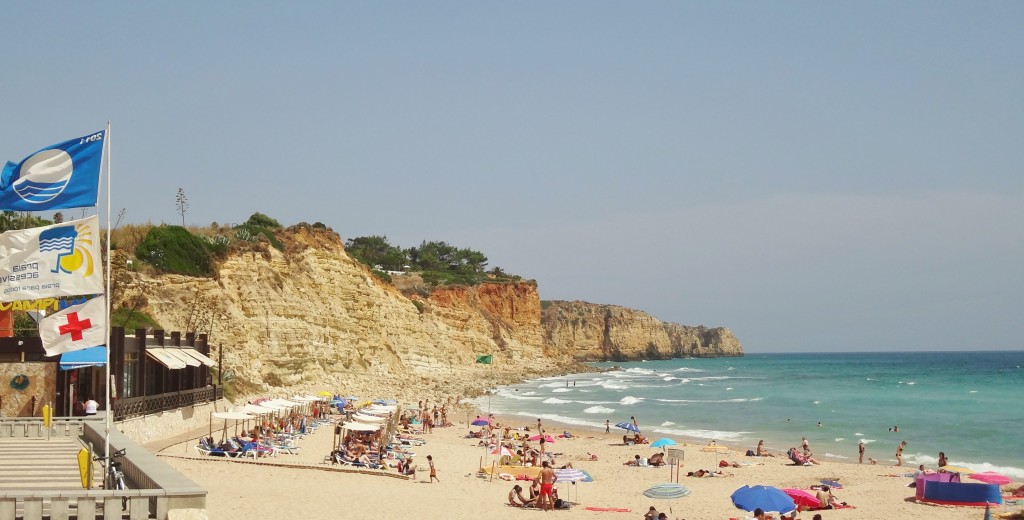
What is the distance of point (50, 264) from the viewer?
39.3ft

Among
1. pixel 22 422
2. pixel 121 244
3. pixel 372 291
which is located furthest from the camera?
pixel 372 291

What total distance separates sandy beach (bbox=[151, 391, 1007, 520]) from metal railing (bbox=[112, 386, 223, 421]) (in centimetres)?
151

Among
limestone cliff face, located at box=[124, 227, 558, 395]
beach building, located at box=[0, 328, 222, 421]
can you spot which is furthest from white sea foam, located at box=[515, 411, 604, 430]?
beach building, located at box=[0, 328, 222, 421]

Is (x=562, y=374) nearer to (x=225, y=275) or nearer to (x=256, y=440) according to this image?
(x=225, y=275)

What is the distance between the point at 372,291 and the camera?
60.2 metres

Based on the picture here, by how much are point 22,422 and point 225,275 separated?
26855 mm

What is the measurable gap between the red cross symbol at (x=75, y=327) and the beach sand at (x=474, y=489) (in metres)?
4.23

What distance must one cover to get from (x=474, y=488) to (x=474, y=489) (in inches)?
7.4

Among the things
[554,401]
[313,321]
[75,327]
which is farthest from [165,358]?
[554,401]

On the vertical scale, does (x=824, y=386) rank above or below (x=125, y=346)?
below

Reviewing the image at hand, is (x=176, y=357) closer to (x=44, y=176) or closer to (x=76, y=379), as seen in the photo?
(x=76, y=379)

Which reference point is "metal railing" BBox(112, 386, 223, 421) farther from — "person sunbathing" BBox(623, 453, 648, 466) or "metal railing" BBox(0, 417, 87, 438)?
"person sunbathing" BBox(623, 453, 648, 466)

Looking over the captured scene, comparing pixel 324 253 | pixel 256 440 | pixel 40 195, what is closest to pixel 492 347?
pixel 324 253

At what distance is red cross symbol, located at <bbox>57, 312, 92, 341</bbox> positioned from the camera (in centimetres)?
1163
